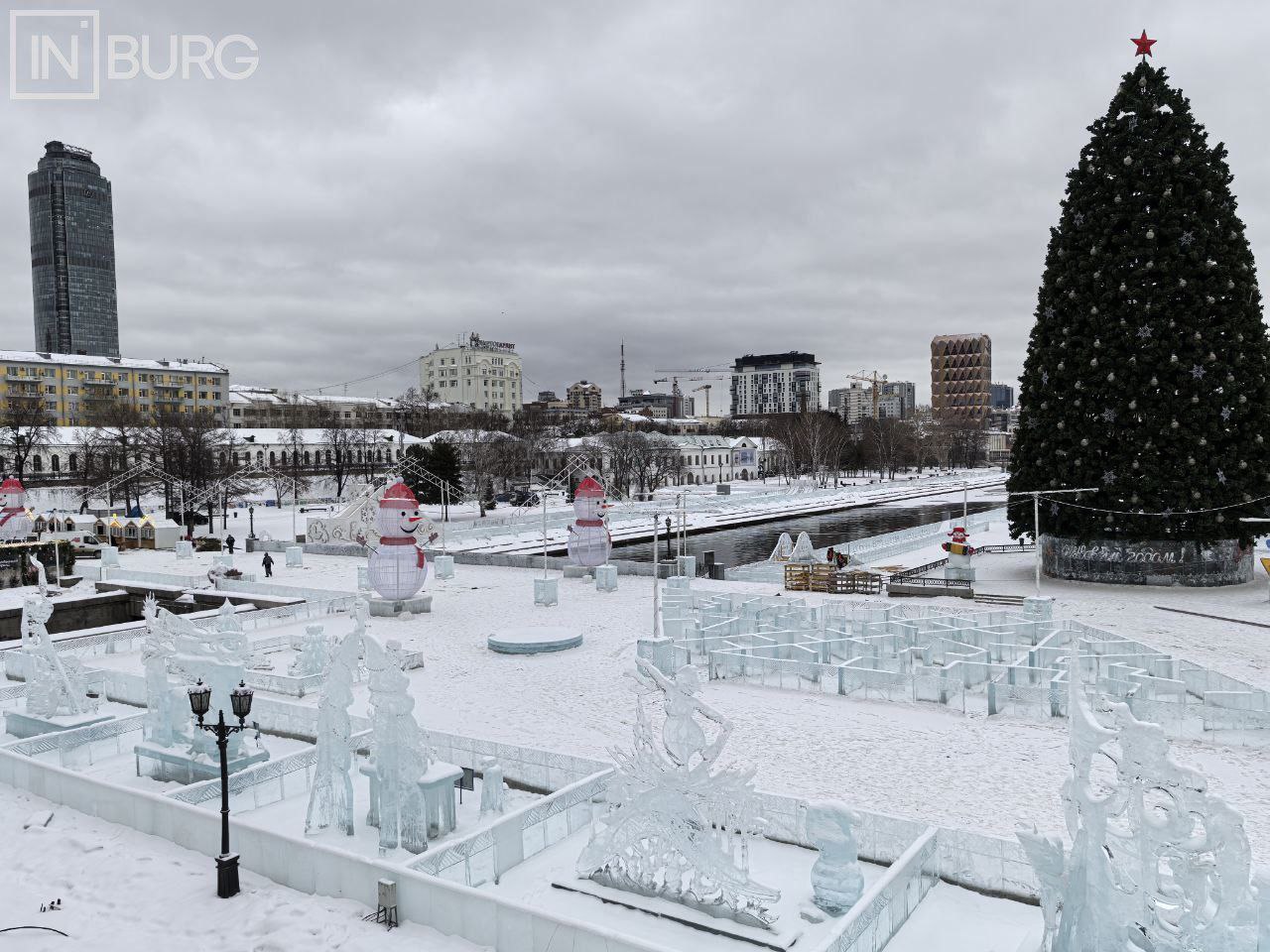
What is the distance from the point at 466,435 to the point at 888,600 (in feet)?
230

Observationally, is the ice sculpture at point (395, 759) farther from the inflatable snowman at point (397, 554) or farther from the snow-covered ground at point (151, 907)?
the inflatable snowman at point (397, 554)

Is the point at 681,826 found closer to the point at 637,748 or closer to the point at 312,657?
the point at 637,748

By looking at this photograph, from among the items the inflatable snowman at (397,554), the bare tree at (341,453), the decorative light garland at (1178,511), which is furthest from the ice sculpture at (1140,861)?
the bare tree at (341,453)

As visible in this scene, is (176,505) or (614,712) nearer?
(614,712)

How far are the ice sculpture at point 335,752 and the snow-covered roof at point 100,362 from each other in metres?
121

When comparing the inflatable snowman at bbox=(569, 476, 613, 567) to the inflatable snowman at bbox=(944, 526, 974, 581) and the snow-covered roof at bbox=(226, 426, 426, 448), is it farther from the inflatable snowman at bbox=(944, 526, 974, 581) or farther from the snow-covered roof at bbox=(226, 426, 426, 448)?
the snow-covered roof at bbox=(226, 426, 426, 448)

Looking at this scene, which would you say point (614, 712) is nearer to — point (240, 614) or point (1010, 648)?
point (1010, 648)

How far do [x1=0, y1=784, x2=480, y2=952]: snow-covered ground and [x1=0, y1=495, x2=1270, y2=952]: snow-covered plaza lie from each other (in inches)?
2.5

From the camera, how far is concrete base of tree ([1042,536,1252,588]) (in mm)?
31047

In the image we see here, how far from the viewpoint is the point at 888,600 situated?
29.0 metres

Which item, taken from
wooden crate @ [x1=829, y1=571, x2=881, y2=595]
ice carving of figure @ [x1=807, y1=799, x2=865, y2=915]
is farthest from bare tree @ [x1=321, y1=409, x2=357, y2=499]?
ice carving of figure @ [x1=807, y1=799, x2=865, y2=915]

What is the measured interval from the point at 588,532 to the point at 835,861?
83.1 ft

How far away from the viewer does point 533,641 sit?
22.8 metres

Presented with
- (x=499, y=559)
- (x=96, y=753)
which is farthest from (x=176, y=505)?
(x=96, y=753)
